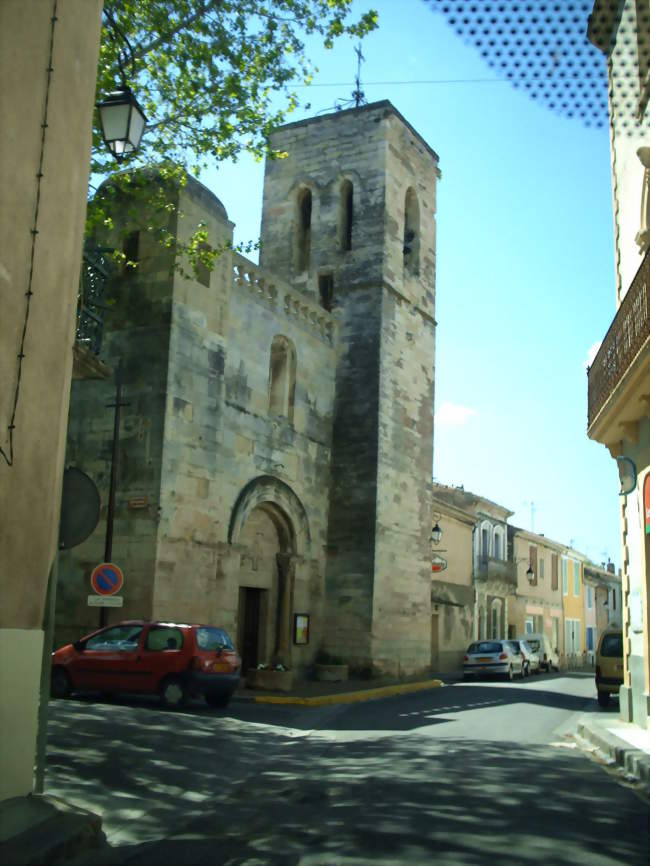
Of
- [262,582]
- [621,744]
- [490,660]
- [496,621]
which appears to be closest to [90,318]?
[262,582]

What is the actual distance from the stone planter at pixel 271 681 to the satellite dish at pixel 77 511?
12222 millimetres

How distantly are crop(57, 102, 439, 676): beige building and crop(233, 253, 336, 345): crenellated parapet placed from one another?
53 mm

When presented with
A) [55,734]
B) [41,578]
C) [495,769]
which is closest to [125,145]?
[41,578]

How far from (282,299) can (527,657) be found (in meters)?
17.0

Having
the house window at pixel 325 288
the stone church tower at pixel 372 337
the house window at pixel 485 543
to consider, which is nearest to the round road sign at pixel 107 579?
the stone church tower at pixel 372 337

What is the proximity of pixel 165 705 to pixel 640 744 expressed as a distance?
7.09 meters

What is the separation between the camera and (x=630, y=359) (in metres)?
11.2

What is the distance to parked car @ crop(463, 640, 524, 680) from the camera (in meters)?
27.4

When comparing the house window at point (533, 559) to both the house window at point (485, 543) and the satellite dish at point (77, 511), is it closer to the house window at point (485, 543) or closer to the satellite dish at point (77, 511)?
the house window at point (485, 543)

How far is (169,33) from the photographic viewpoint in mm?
12742

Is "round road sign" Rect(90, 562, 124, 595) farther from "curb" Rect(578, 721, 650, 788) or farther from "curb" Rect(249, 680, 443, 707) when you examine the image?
"curb" Rect(578, 721, 650, 788)

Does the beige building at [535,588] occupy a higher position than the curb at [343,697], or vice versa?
the beige building at [535,588]

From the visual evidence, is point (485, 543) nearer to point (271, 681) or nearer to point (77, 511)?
point (271, 681)

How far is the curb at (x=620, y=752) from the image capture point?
27.6 feet
